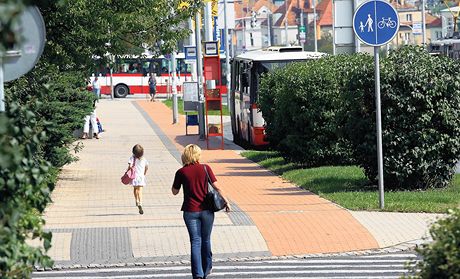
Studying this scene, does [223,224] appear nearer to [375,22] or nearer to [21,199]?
[375,22]

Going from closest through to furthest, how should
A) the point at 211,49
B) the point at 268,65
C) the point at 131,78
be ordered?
1. the point at 268,65
2. the point at 211,49
3. the point at 131,78

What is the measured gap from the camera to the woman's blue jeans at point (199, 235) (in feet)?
40.1

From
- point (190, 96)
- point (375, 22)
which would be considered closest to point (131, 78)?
point (190, 96)

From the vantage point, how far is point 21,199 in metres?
6.46

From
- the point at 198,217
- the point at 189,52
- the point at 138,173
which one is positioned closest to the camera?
the point at 198,217

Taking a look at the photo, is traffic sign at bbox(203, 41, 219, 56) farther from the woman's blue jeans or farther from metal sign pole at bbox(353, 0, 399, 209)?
the woman's blue jeans

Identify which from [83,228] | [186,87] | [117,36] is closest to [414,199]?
[83,228]

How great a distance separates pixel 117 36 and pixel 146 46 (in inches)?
68.9

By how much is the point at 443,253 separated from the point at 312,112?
61.6 ft

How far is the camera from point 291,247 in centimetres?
1488

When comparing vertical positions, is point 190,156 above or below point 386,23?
below

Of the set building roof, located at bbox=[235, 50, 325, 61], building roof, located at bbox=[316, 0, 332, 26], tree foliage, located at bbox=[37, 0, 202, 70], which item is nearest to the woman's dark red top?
tree foliage, located at bbox=[37, 0, 202, 70]

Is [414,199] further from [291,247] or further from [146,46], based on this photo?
[146,46]

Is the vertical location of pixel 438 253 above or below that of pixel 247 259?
above
